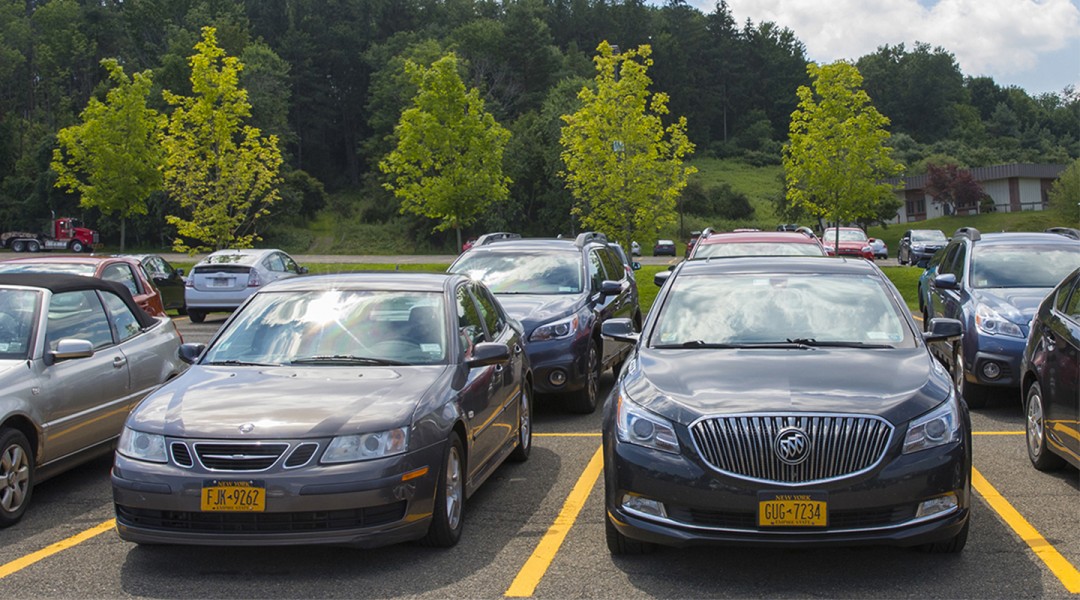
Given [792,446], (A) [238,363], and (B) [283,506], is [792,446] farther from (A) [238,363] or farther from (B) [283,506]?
(A) [238,363]

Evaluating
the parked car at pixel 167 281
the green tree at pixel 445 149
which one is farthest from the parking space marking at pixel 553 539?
the green tree at pixel 445 149

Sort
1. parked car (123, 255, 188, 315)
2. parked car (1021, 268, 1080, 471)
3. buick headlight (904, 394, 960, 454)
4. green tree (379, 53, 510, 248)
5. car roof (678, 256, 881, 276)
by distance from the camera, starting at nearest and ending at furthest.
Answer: buick headlight (904, 394, 960, 454), parked car (1021, 268, 1080, 471), car roof (678, 256, 881, 276), parked car (123, 255, 188, 315), green tree (379, 53, 510, 248)

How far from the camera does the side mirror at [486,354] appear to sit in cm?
671

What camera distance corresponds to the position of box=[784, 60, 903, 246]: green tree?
32562 millimetres

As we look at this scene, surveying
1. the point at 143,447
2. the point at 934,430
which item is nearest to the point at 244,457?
the point at 143,447

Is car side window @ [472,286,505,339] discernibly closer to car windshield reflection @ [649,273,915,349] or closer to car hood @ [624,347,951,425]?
car windshield reflection @ [649,273,915,349]

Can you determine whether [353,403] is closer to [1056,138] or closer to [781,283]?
[781,283]

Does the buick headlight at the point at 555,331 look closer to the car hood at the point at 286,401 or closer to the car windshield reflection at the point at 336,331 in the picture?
the car windshield reflection at the point at 336,331

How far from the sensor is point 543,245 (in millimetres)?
12469

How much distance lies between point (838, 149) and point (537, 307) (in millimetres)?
24076

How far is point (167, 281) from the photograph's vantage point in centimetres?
2253

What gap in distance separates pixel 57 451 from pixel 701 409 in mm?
4457

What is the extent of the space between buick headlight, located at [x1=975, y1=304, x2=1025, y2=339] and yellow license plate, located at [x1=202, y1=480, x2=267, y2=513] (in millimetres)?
7293

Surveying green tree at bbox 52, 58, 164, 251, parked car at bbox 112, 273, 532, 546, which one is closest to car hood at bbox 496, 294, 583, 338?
parked car at bbox 112, 273, 532, 546
